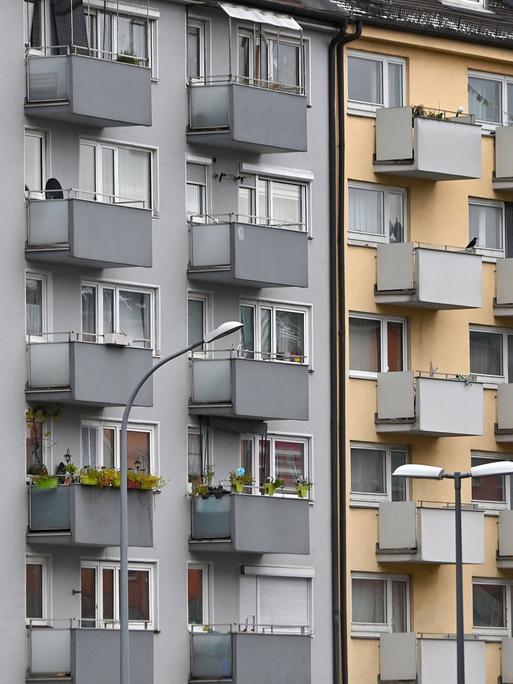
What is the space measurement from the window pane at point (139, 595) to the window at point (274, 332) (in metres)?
5.34

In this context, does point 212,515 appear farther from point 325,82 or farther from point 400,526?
point 325,82

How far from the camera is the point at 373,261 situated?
58.3 meters

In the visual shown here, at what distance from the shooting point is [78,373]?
5144cm

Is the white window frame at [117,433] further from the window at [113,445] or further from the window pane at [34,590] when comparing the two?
the window pane at [34,590]

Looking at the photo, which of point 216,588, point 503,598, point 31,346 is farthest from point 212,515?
point 503,598

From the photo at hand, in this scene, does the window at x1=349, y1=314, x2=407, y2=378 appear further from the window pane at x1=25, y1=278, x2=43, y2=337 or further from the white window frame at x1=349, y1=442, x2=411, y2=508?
the window pane at x1=25, y1=278, x2=43, y2=337

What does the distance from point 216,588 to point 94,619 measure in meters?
3.41

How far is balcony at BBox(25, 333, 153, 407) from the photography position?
51.5 meters

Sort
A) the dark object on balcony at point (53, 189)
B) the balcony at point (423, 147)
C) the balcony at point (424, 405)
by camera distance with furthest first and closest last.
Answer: the balcony at point (423, 147) < the balcony at point (424, 405) < the dark object on balcony at point (53, 189)

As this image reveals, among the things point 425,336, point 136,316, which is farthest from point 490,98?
point 136,316

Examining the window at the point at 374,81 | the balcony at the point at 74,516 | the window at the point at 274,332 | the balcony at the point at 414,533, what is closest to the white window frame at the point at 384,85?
the window at the point at 374,81

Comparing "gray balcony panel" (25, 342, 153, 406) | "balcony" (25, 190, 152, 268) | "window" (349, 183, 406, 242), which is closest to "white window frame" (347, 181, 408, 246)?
"window" (349, 183, 406, 242)

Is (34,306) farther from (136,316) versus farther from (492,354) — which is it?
(492,354)

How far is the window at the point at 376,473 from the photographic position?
57.7 meters
